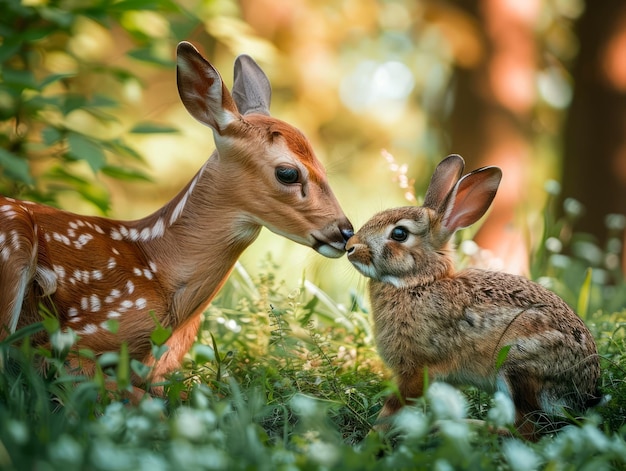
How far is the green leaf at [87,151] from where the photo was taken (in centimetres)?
472

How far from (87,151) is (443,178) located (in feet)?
6.64

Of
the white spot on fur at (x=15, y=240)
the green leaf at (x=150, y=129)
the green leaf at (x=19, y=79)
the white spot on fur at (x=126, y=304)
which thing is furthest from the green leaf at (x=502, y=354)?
the green leaf at (x=19, y=79)

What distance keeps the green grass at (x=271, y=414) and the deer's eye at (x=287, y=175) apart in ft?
1.90

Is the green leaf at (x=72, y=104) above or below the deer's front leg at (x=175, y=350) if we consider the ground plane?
above

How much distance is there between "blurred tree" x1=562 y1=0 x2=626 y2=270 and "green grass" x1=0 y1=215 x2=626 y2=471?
3.12m

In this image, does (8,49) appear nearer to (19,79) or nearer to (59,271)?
(19,79)

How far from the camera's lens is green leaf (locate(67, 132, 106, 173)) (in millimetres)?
4717

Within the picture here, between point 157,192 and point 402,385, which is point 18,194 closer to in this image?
point 402,385

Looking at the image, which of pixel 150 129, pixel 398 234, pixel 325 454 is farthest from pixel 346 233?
pixel 150 129

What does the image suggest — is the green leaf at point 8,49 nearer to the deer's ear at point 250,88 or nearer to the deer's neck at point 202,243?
the deer's ear at point 250,88

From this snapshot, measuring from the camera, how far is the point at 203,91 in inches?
151

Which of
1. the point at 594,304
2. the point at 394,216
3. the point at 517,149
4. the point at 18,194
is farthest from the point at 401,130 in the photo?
the point at 394,216

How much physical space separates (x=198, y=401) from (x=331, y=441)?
1.38 feet

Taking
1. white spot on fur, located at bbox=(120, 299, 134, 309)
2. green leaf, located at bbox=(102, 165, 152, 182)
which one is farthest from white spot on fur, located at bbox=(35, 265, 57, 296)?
green leaf, located at bbox=(102, 165, 152, 182)
